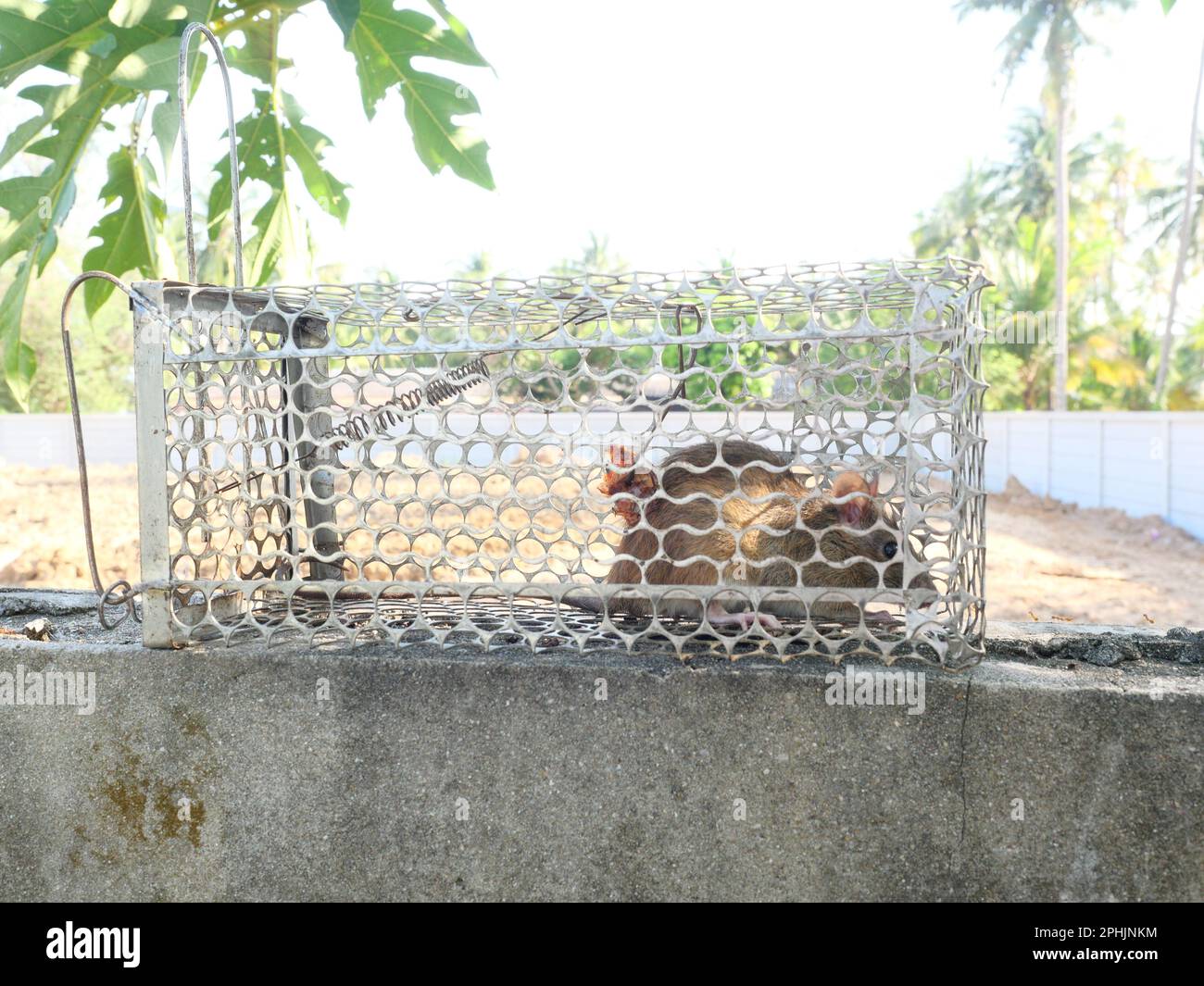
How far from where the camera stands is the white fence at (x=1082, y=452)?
12.3 meters

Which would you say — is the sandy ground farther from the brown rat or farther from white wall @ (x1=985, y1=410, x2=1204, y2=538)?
the brown rat

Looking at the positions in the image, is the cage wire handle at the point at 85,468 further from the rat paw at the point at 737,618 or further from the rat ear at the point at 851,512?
the rat ear at the point at 851,512

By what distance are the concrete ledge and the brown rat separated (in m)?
0.25

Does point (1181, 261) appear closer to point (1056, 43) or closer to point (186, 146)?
point (1056, 43)

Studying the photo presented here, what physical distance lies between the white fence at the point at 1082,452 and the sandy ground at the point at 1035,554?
37 centimetres

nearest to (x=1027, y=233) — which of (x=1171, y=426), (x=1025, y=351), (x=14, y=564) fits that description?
(x=1025, y=351)

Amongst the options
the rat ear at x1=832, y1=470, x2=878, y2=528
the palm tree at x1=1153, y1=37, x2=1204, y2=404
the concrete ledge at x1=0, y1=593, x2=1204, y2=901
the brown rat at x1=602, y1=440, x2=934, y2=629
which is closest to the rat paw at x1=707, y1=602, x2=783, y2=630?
the brown rat at x1=602, y1=440, x2=934, y2=629

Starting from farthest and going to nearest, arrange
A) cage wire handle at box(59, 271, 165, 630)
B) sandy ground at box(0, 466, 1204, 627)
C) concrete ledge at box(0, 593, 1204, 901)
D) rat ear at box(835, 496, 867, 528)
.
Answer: sandy ground at box(0, 466, 1204, 627), cage wire handle at box(59, 271, 165, 630), rat ear at box(835, 496, 867, 528), concrete ledge at box(0, 593, 1204, 901)

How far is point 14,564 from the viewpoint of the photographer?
24.3ft

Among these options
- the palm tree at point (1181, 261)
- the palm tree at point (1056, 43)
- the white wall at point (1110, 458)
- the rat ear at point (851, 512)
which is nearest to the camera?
the rat ear at point (851, 512)

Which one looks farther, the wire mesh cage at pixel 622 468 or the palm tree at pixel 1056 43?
the palm tree at pixel 1056 43

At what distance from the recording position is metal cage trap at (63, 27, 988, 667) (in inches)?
77.2

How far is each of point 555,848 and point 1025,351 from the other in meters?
26.8

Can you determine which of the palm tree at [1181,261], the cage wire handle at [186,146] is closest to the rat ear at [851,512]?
the cage wire handle at [186,146]
